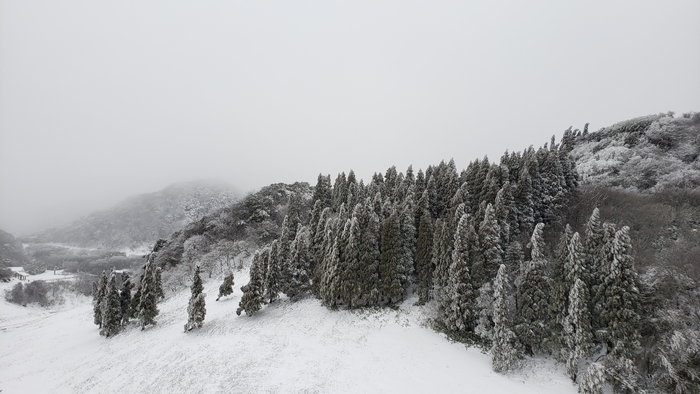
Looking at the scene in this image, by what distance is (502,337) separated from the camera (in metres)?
25.9

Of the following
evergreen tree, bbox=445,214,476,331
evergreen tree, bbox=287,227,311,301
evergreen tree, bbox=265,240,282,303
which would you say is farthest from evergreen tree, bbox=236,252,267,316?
evergreen tree, bbox=445,214,476,331

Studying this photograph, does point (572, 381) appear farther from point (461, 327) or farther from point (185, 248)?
point (185, 248)

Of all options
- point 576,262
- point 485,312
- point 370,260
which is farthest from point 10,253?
point 576,262

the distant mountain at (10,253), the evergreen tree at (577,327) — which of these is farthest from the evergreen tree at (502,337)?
the distant mountain at (10,253)

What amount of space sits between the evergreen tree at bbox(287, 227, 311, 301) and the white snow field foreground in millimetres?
1659

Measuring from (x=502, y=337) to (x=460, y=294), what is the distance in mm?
5621

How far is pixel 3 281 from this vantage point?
100625 mm

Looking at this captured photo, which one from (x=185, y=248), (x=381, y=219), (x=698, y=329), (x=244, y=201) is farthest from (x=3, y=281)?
(x=698, y=329)

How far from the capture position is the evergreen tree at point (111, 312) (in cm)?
4456

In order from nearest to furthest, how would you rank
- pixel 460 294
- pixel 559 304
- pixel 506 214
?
pixel 559 304 → pixel 460 294 → pixel 506 214

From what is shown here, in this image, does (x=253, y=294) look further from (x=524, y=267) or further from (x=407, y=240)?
(x=524, y=267)

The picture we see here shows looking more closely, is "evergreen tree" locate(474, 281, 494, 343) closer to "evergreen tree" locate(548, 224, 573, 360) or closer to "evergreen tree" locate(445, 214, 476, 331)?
"evergreen tree" locate(445, 214, 476, 331)

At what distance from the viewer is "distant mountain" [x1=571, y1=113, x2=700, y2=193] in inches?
1795

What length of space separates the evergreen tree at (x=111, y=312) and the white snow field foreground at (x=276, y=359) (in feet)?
5.54
